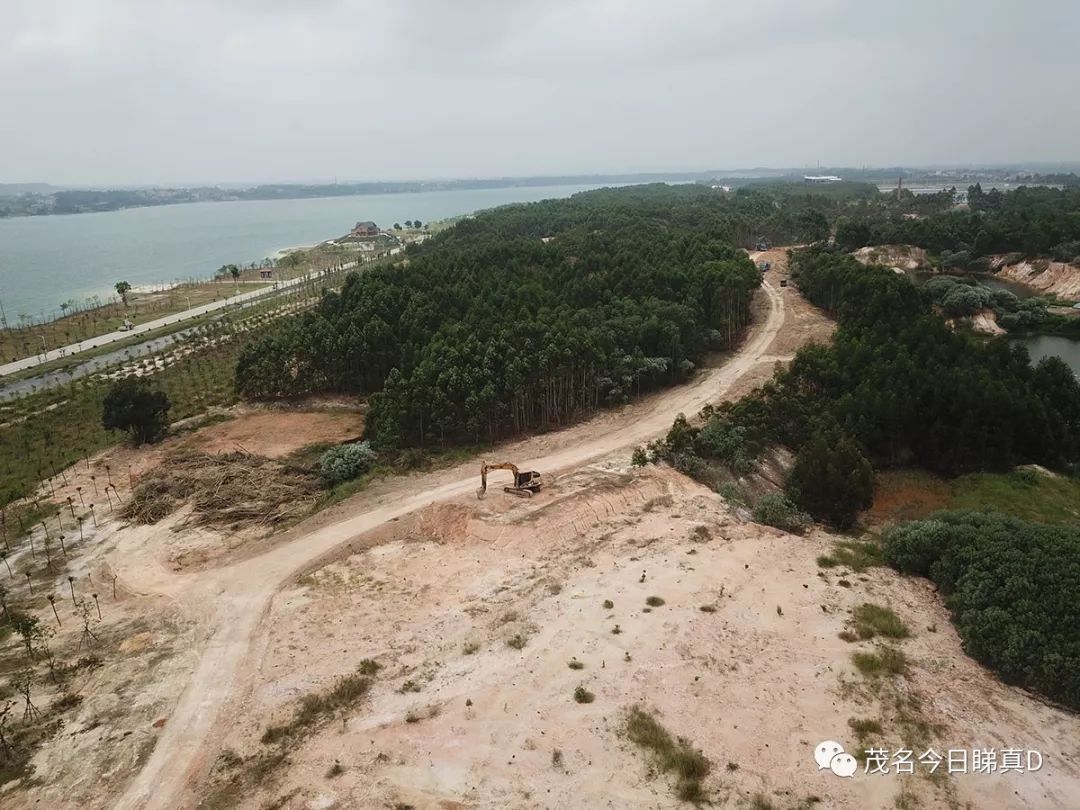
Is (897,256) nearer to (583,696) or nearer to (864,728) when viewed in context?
(864,728)

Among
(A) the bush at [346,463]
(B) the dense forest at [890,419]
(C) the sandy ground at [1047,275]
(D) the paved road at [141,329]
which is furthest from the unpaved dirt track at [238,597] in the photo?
(C) the sandy ground at [1047,275]

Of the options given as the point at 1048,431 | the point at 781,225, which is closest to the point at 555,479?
the point at 1048,431

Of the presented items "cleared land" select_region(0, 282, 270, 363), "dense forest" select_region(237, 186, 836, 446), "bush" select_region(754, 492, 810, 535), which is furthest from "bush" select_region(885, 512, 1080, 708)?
"cleared land" select_region(0, 282, 270, 363)

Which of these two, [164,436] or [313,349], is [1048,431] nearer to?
[313,349]

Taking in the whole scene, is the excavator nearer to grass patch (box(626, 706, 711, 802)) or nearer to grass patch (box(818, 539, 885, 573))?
grass patch (box(818, 539, 885, 573))

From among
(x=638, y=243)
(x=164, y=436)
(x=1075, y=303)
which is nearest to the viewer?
(x=164, y=436)

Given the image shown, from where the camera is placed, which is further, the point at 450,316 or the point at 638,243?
the point at 638,243

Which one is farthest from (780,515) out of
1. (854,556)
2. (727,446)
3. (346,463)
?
(346,463)
